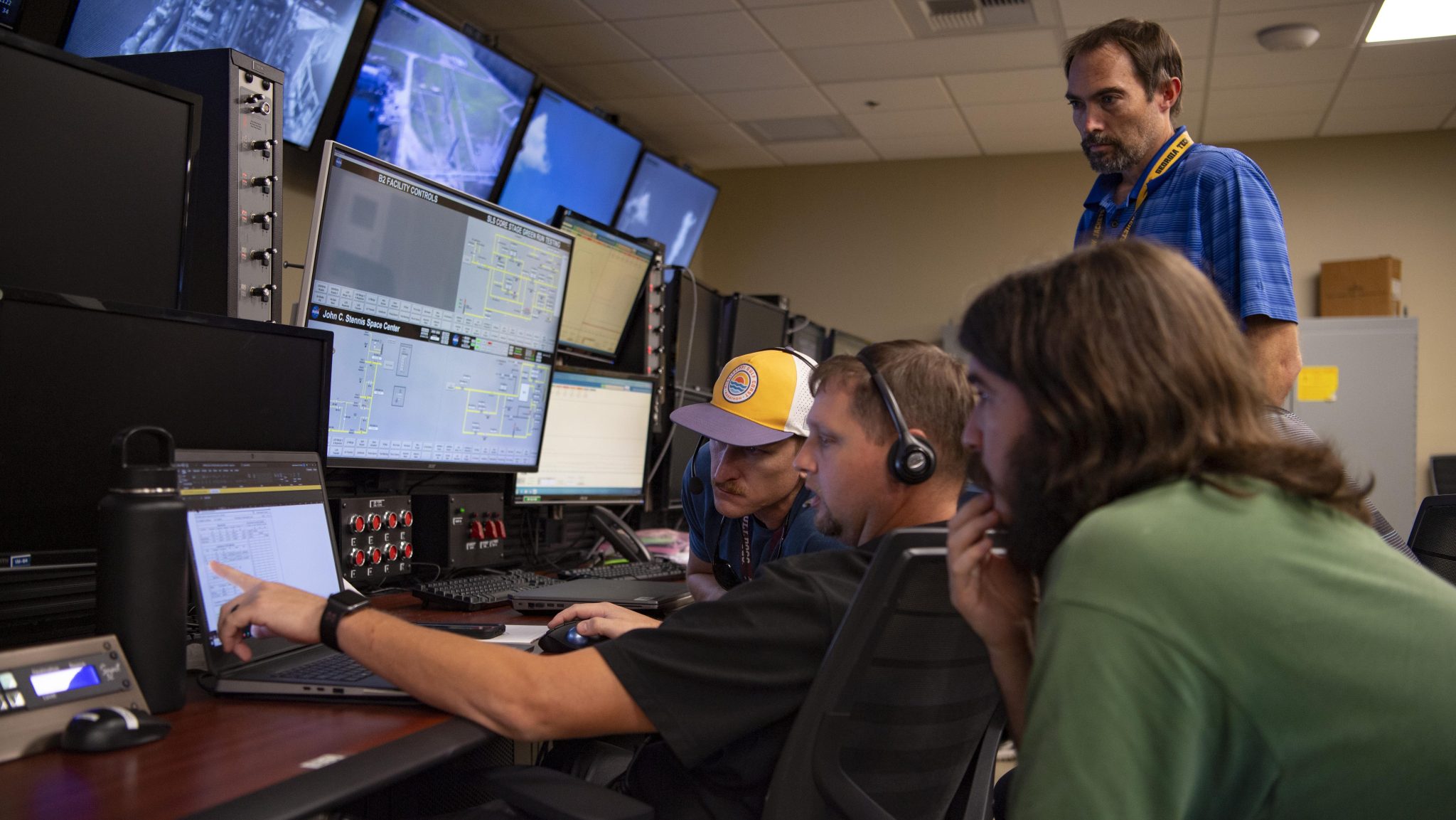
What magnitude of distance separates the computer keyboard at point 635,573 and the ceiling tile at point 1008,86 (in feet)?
11.5

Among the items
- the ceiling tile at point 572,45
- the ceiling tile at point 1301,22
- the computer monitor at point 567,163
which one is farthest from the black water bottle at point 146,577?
the ceiling tile at point 1301,22

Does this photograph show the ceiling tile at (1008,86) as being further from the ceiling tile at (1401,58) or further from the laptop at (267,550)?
the laptop at (267,550)

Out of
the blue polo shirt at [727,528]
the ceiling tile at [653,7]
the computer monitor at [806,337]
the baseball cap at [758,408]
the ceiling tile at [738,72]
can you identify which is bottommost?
the blue polo shirt at [727,528]

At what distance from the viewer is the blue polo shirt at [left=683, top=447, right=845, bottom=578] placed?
66.1 inches

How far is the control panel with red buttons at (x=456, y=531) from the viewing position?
188 centimetres

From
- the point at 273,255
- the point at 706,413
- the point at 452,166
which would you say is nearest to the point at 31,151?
the point at 273,255

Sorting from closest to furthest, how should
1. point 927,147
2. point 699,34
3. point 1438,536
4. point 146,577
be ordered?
point 146,577 < point 1438,536 < point 699,34 < point 927,147

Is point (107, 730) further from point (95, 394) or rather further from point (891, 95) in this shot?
point (891, 95)

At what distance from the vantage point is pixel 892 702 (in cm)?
104

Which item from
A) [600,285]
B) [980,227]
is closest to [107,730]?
[600,285]

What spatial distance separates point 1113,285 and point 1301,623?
A: 0.26 metres

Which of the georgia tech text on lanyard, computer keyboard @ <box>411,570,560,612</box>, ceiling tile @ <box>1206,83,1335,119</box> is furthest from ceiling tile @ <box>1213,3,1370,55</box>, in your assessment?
computer keyboard @ <box>411,570,560,612</box>

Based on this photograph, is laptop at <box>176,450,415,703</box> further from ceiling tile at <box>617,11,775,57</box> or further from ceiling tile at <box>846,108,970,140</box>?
ceiling tile at <box>846,108,970,140</box>

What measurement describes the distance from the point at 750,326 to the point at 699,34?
182 cm
